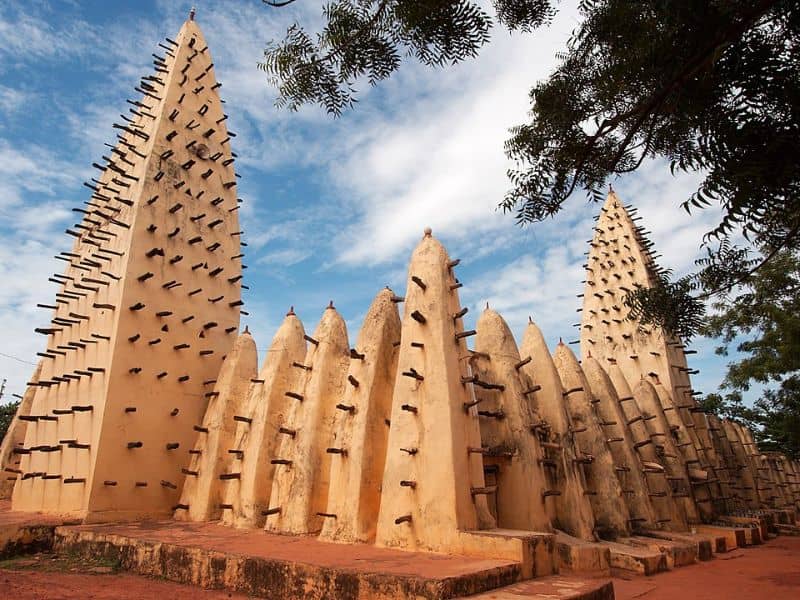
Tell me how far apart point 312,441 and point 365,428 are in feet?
5.13

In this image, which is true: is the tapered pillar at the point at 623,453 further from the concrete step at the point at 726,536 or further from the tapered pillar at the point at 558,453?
the tapered pillar at the point at 558,453

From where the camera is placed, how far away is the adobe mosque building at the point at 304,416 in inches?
356

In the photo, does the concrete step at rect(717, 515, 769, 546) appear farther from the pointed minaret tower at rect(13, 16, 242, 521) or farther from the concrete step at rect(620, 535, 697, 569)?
the pointed minaret tower at rect(13, 16, 242, 521)

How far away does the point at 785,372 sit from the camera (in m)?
26.5

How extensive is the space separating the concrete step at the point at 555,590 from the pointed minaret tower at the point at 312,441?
161 inches

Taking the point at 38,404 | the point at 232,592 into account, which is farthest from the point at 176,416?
the point at 232,592

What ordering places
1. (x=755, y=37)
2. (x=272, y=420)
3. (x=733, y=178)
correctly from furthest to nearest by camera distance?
(x=272, y=420) → (x=755, y=37) → (x=733, y=178)

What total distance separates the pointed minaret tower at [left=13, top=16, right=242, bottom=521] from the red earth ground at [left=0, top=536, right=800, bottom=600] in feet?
9.11

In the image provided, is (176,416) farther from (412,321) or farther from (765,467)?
(765,467)

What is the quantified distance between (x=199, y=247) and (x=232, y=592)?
383 inches

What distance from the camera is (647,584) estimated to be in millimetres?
9391

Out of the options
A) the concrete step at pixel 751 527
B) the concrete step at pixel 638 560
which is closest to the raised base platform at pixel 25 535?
the concrete step at pixel 638 560

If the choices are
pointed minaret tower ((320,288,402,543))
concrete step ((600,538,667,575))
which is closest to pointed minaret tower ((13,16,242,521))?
pointed minaret tower ((320,288,402,543))

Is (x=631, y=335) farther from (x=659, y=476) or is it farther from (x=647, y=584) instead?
(x=647, y=584)
